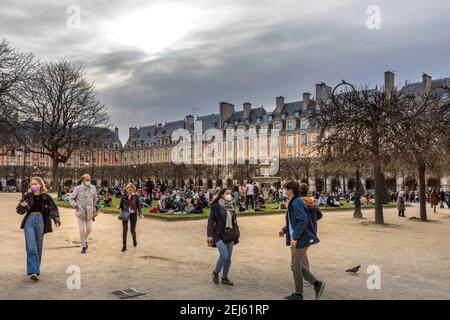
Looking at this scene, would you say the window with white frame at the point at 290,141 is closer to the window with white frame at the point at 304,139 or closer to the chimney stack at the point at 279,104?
the window with white frame at the point at 304,139

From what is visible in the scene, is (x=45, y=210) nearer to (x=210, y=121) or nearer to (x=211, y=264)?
(x=211, y=264)

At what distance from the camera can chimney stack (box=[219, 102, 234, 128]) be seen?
77.7 meters

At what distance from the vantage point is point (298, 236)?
A: 617cm

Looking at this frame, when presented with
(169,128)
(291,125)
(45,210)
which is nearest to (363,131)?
(45,210)

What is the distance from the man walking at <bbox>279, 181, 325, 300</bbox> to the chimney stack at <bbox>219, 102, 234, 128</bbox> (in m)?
71.2

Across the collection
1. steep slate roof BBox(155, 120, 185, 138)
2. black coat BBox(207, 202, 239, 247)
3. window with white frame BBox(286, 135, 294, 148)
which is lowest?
black coat BBox(207, 202, 239, 247)

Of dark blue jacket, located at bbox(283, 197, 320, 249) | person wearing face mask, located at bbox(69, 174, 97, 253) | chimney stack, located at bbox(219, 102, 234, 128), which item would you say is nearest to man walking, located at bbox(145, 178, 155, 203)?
person wearing face mask, located at bbox(69, 174, 97, 253)

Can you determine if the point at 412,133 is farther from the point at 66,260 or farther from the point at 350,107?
the point at 66,260

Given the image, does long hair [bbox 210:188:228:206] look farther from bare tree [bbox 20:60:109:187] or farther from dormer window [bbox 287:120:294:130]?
dormer window [bbox 287:120:294:130]

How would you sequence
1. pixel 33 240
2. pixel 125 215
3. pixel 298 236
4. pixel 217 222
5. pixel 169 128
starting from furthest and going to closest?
1. pixel 169 128
2. pixel 125 215
3. pixel 33 240
4. pixel 217 222
5. pixel 298 236

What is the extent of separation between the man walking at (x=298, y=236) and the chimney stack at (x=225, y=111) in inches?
2802

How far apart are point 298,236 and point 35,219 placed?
4564 mm

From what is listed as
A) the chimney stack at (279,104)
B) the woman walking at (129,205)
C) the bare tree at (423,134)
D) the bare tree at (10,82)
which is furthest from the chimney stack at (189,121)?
the woman walking at (129,205)

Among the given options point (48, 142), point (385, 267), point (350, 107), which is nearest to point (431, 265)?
point (385, 267)
